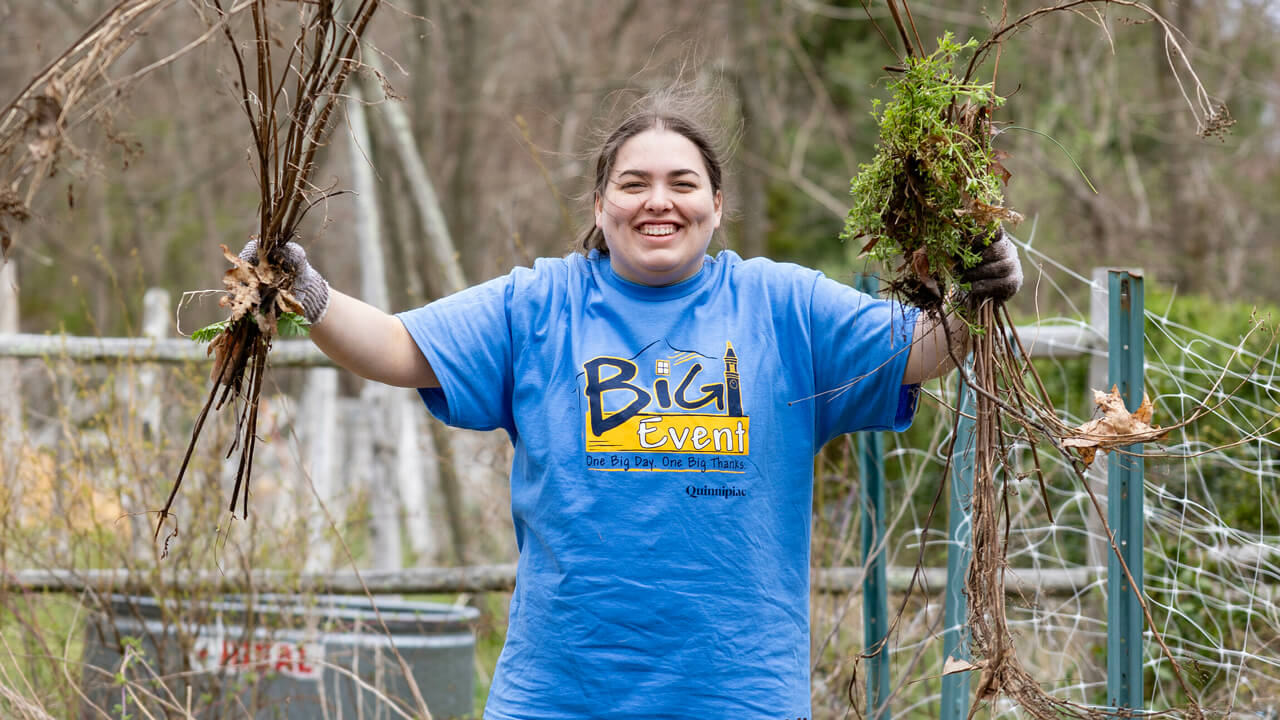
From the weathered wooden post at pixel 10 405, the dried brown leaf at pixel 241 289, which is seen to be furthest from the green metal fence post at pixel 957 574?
the weathered wooden post at pixel 10 405

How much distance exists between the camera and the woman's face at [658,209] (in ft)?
7.83

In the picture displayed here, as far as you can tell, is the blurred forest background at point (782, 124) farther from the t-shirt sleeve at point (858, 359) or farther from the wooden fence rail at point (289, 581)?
the t-shirt sleeve at point (858, 359)

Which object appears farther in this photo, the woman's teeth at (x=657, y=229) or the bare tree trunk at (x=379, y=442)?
the bare tree trunk at (x=379, y=442)

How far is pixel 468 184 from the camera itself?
9.04 m

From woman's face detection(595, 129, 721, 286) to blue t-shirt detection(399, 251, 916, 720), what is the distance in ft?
0.22

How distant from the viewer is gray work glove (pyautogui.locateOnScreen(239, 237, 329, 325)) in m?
2.10

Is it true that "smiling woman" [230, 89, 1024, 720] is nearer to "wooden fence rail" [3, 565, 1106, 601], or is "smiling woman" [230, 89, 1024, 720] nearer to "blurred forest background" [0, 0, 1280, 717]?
"blurred forest background" [0, 0, 1280, 717]

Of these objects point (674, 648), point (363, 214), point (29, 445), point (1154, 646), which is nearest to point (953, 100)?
point (674, 648)

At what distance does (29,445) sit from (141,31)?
→ 239cm

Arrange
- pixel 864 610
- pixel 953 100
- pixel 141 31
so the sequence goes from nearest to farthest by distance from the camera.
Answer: pixel 953 100
pixel 141 31
pixel 864 610

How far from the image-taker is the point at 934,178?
201 centimetres

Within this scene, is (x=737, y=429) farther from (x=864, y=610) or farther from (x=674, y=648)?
(x=864, y=610)

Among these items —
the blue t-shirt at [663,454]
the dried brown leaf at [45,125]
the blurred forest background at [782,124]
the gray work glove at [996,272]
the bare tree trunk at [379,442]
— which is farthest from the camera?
the blurred forest background at [782,124]

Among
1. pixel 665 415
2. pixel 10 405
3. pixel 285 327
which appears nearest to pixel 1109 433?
pixel 665 415
